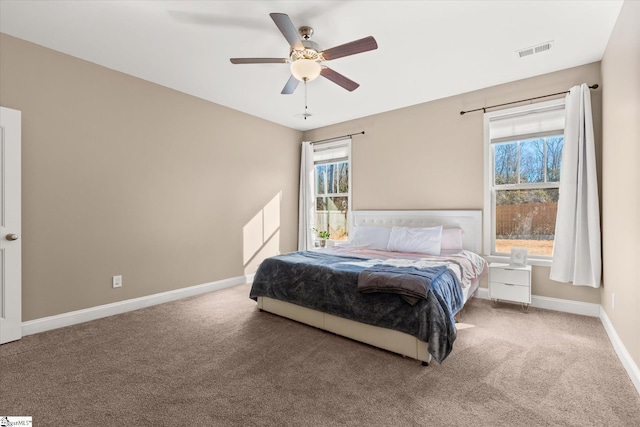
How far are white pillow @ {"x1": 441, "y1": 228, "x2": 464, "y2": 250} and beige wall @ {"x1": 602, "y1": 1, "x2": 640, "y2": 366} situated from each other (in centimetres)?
140

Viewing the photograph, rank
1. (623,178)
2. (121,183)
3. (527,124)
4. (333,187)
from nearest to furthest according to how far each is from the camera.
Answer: (623,178)
(121,183)
(527,124)
(333,187)

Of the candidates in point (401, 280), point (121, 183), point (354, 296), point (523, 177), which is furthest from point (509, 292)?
point (121, 183)

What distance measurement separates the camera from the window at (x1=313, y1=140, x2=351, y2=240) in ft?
18.2

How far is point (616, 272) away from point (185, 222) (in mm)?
4765

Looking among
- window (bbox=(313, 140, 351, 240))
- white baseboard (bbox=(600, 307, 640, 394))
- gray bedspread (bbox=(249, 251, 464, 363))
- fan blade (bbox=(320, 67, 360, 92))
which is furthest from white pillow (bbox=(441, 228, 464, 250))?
fan blade (bbox=(320, 67, 360, 92))

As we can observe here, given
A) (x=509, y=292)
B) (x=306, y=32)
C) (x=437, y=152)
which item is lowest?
(x=509, y=292)

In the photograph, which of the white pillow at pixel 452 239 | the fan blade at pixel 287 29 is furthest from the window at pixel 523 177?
the fan blade at pixel 287 29

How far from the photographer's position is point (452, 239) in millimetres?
3961

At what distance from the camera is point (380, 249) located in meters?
4.31

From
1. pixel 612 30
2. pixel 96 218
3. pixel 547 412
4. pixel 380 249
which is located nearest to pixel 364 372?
pixel 547 412

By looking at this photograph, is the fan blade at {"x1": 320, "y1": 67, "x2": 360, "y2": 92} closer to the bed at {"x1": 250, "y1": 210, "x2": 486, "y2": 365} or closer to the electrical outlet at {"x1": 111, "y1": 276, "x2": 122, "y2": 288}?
the bed at {"x1": 250, "y1": 210, "x2": 486, "y2": 365}

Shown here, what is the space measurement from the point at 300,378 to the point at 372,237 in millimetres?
2657

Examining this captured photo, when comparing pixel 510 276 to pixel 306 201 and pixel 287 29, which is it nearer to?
pixel 287 29

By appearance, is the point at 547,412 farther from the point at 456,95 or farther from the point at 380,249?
the point at 456,95
